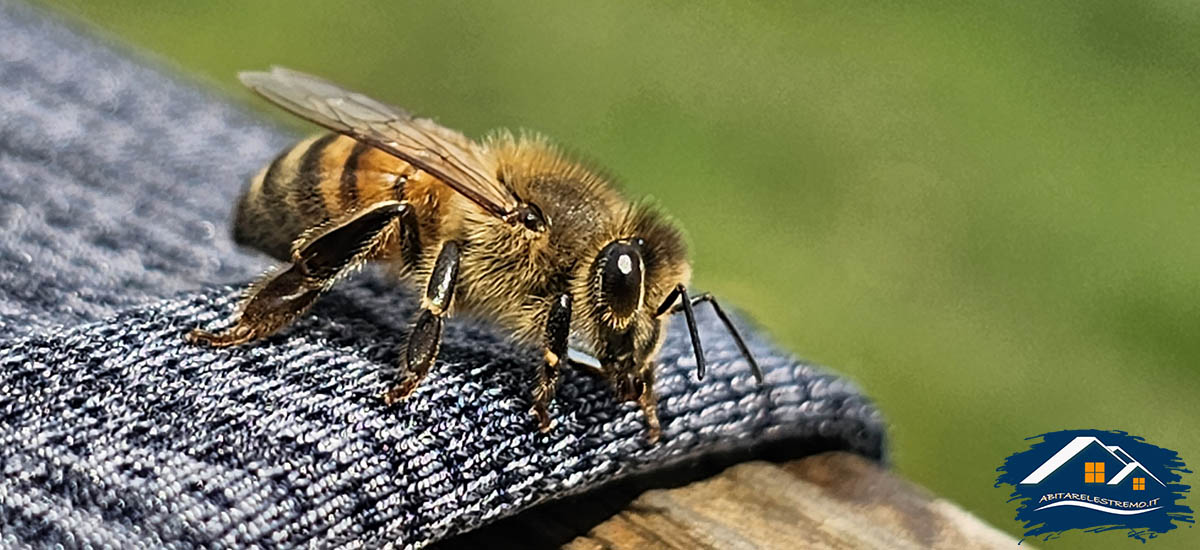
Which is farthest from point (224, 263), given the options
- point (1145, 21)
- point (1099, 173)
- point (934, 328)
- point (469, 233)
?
point (1145, 21)

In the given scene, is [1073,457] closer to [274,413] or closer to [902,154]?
[274,413]

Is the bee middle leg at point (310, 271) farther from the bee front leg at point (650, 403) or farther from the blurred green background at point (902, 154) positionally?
the blurred green background at point (902, 154)

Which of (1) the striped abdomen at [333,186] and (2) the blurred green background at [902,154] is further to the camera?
(2) the blurred green background at [902,154]

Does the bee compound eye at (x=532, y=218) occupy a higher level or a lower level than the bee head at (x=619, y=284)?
higher

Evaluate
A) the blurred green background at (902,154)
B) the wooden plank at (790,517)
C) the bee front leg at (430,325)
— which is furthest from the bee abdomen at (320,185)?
the blurred green background at (902,154)

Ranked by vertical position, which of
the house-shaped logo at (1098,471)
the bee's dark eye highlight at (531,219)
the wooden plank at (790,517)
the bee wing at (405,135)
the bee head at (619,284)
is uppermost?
the bee wing at (405,135)

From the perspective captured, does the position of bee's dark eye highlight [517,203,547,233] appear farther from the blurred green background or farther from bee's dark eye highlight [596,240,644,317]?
the blurred green background

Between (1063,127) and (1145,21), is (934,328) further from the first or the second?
(1145,21)

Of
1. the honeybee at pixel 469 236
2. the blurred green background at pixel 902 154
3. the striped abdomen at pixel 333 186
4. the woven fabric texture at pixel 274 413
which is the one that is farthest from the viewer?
the blurred green background at pixel 902 154

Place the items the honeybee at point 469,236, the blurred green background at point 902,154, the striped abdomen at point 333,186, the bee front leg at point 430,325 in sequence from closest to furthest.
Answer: the bee front leg at point 430,325 → the honeybee at point 469,236 → the striped abdomen at point 333,186 → the blurred green background at point 902,154
